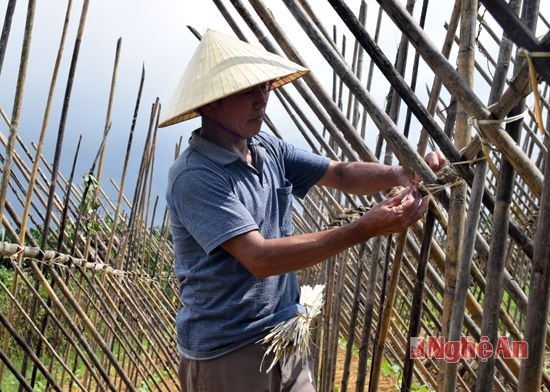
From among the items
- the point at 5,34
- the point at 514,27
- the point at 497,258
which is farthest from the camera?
the point at 5,34

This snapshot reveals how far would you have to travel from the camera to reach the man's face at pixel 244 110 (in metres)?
1.54

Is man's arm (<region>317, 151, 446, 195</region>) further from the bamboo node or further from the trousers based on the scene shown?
the bamboo node

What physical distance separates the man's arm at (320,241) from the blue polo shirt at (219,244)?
51mm

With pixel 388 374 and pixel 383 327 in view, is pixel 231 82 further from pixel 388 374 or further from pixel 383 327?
pixel 388 374

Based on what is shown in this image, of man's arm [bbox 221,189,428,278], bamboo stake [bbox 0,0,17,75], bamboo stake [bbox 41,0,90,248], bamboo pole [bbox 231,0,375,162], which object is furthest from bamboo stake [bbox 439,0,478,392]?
Result: bamboo stake [bbox 41,0,90,248]

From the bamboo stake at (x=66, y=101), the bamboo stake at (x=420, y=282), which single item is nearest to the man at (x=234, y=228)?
the bamboo stake at (x=420, y=282)

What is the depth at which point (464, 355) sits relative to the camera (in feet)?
4.44

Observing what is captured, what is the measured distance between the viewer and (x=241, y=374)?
5.00ft

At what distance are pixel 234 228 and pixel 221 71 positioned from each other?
0.35 m

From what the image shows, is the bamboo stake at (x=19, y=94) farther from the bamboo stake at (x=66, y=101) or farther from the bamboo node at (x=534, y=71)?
the bamboo node at (x=534, y=71)

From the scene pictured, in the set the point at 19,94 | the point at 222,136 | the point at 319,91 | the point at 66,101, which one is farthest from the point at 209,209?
the point at 66,101

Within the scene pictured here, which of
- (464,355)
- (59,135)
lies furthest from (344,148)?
(59,135)

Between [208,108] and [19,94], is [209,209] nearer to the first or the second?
[208,108]

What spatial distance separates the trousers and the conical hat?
1.76 feet
